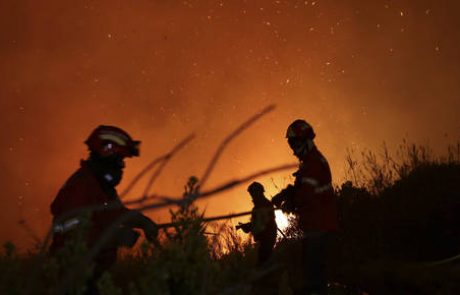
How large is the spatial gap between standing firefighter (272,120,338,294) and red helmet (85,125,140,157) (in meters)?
2.27

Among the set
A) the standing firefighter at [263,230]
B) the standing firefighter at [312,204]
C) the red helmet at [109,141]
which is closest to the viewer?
the red helmet at [109,141]

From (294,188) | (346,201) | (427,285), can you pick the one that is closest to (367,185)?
(346,201)

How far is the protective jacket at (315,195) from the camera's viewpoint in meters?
6.34

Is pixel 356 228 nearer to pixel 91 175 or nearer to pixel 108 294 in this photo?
pixel 91 175

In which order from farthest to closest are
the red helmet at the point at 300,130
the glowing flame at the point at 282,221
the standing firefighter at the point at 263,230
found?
the glowing flame at the point at 282,221
the standing firefighter at the point at 263,230
the red helmet at the point at 300,130

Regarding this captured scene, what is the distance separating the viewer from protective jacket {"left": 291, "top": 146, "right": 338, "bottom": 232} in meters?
6.34

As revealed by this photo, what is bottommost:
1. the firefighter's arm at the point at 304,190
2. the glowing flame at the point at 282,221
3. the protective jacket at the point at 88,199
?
the protective jacket at the point at 88,199

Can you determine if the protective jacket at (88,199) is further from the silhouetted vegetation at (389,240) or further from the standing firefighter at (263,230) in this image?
the standing firefighter at (263,230)

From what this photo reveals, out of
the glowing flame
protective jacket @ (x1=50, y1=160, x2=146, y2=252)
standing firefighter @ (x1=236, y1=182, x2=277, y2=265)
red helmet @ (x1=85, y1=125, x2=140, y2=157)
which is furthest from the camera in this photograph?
the glowing flame

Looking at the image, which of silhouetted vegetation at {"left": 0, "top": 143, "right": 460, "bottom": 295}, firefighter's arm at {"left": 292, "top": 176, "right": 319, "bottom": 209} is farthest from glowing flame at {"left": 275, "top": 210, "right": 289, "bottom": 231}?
firefighter's arm at {"left": 292, "top": 176, "right": 319, "bottom": 209}

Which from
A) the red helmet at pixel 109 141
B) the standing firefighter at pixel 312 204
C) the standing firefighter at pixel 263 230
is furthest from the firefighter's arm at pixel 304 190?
the red helmet at pixel 109 141

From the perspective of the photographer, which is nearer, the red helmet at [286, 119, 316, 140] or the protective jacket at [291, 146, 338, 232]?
the protective jacket at [291, 146, 338, 232]

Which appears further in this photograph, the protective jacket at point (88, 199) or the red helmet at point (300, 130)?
the red helmet at point (300, 130)

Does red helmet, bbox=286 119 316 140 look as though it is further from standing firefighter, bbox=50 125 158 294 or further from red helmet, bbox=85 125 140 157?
red helmet, bbox=85 125 140 157
